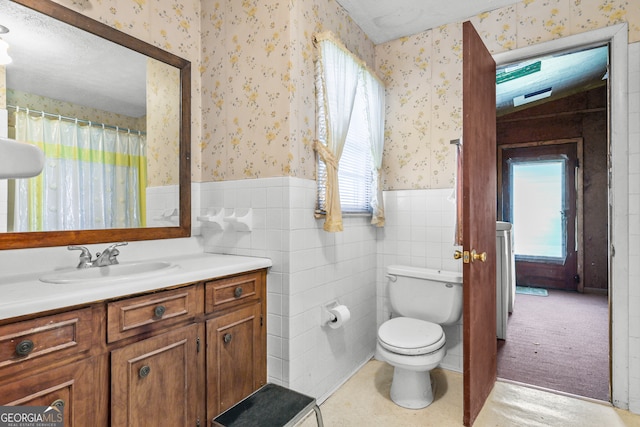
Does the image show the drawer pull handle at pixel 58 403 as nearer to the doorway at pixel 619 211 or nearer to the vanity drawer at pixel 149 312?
the vanity drawer at pixel 149 312

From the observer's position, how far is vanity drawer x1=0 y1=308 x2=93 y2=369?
0.96 metres

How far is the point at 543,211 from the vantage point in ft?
15.9

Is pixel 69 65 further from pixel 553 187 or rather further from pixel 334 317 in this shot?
pixel 553 187

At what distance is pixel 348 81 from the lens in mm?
2176

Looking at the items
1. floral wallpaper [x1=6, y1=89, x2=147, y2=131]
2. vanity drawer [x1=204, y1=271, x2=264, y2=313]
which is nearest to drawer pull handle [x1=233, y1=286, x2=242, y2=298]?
vanity drawer [x1=204, y1=271, x2=264, y2=313]

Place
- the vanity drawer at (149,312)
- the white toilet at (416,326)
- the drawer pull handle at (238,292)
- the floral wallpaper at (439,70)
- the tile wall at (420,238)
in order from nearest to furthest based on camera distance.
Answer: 1. the vanity drawer at (149,312)
2. the drawer pull handle at (238,292)
3. the white toilet at (416,326)
4. the floral wallpaper at (439,70)
5. the tile wall at (420,238)

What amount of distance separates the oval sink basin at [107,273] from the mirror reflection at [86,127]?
0.22m

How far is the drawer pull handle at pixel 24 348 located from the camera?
0.98 metres

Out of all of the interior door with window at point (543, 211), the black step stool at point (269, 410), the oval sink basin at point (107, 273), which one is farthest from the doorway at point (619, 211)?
the interior door with window at point (543, 211)

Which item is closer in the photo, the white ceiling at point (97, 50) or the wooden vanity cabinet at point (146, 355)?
the wooden vanity cabinet at point (146, 355)

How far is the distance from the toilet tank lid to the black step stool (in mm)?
1163

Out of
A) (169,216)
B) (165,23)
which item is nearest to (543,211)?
(169,216)

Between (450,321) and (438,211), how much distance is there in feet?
2.46

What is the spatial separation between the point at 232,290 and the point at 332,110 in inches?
45.9
